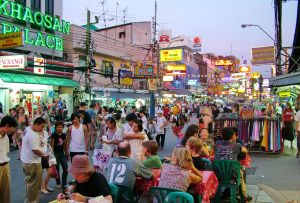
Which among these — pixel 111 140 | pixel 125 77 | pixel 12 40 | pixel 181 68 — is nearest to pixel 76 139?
pixel 111 140

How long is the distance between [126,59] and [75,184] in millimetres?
36907

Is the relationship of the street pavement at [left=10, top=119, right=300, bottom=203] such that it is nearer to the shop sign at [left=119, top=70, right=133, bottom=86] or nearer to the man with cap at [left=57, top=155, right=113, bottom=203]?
the man with cap at [left=57, top=155, right=113, bottom=203]

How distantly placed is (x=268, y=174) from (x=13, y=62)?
14.1m

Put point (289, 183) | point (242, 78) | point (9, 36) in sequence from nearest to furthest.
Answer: point (289, 183), point (9, 36), point (242, 78)

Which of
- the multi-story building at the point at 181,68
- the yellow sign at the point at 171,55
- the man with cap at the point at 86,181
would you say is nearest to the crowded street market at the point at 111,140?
the man with cap at the point at 86,181

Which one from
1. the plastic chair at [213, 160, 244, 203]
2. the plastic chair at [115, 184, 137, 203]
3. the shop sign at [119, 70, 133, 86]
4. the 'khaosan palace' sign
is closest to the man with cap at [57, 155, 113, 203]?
the plastic chair at [115, 184, 137, 203]

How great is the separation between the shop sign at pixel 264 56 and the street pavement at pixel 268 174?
14.7m

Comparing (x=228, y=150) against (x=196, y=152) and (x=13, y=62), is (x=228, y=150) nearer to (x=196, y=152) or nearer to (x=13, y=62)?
(x=196, y=152)

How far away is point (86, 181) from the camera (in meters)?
4.32

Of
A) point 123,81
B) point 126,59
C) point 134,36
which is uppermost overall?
point 134,36

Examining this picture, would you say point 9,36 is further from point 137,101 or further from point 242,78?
point 242,78

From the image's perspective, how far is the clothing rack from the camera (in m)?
13.8

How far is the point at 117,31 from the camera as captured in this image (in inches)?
1928

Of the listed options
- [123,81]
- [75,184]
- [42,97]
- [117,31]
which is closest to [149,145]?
[75,184]
